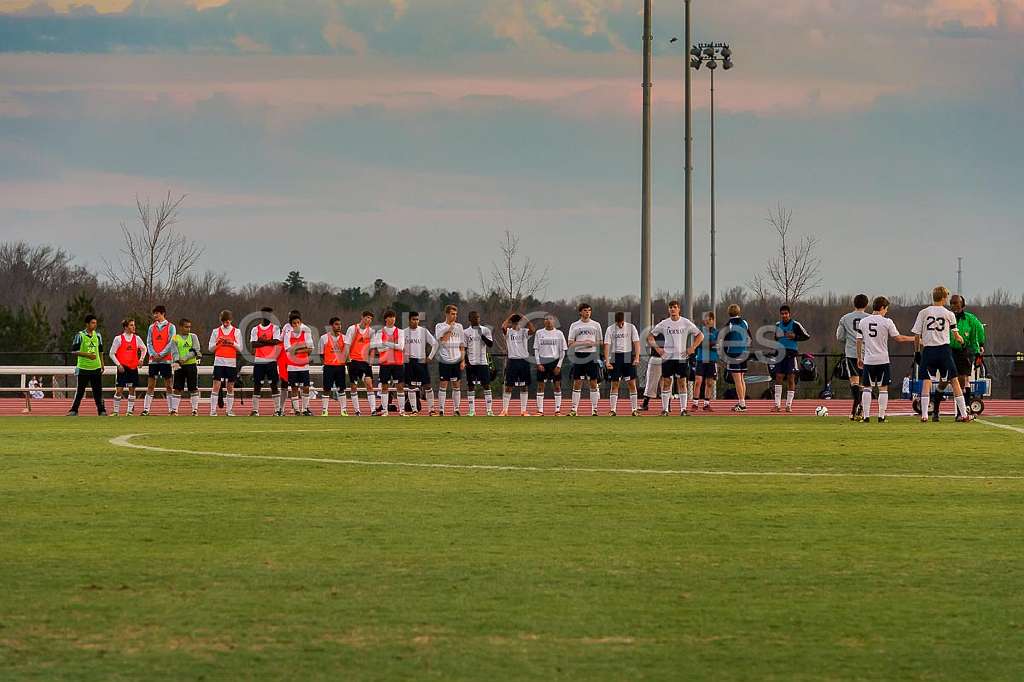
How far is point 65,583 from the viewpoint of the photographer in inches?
317

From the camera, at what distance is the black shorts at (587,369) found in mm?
28078

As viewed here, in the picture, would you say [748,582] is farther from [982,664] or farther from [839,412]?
[839,412]

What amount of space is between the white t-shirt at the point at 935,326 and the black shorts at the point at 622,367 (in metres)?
6.20

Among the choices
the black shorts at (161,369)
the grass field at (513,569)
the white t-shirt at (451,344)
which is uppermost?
the white t-shirt at (451,344)

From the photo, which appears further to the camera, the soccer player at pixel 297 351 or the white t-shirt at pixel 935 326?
the soccer player at pixel 297 351

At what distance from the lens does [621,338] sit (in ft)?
92.3

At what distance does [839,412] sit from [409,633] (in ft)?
82.8

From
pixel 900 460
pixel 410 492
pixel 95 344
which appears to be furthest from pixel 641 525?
pixel 95 344

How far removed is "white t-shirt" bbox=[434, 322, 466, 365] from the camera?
28.8 metres

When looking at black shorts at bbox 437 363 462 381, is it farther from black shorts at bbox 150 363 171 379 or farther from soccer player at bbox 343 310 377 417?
black shorts at bbox 150 363 171 379

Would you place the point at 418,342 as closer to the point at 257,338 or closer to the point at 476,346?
the point at 476,346

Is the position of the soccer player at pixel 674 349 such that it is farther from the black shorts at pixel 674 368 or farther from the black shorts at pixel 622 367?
the black shorts at pixel 622 367

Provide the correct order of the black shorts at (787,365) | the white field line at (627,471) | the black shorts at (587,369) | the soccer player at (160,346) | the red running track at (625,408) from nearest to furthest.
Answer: the white field line at (627,471), the black shorts at (587,369), the soccer player at (160,346), the black shorts at (787,365), the red running track at (625,408)

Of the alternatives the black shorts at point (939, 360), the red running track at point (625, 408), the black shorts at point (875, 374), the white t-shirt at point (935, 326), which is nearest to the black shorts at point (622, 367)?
the red running track at point (625, 408)
